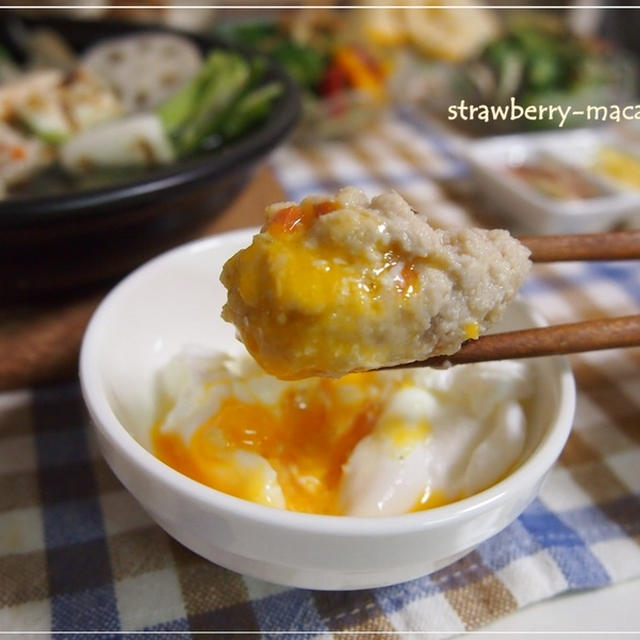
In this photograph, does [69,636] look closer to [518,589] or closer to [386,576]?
[386,576]

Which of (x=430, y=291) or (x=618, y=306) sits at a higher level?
(x=430, y=291)

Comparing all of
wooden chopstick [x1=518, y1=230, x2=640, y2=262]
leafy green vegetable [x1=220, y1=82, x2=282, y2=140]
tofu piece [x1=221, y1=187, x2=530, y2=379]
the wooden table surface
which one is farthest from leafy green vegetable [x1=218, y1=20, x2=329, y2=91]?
tofu piece [x1=221, y1=187, x2=530, y2=379]

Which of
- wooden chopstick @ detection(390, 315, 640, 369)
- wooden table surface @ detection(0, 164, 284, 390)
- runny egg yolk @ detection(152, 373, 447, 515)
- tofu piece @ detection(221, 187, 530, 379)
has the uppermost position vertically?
tofu piece @ detection(221, 187, 530, 379)

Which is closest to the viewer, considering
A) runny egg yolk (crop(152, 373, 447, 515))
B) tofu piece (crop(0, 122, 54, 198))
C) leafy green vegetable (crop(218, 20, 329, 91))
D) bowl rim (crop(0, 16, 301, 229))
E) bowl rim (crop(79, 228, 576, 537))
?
bowl rim (crop(79, 228, 576, 537))

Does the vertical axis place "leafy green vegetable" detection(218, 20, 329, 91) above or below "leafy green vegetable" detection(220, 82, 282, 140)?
below

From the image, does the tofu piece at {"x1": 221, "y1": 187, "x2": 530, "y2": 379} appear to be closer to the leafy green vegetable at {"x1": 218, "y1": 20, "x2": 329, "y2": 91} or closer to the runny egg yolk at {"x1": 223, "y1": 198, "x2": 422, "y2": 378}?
the runny egg yolk at {"x1": 223, "y1": 198, "x2": 422, "y2": 378}

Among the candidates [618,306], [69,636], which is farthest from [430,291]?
[618,306]

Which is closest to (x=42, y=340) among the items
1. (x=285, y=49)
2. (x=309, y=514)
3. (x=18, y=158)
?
(x=18, y=158)

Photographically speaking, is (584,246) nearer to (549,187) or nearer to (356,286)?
(356,286)

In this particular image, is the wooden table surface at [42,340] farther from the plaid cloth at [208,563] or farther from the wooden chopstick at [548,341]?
the wooden chopstick at [548,341]
